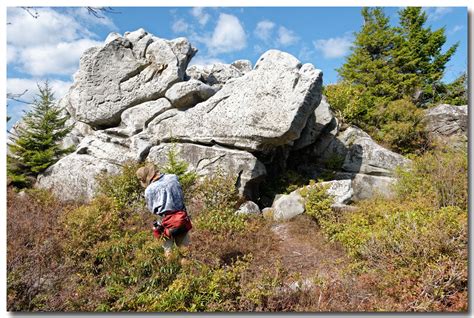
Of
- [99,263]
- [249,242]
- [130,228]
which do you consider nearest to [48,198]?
[130,228]

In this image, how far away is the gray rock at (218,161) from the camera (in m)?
11.4

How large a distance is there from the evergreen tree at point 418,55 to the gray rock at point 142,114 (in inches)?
582

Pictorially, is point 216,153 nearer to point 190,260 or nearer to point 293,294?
point 190,260

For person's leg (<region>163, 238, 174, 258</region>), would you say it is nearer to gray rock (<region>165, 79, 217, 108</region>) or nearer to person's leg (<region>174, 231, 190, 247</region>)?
person's leg (<region>174, 231, 190, 247</region>)

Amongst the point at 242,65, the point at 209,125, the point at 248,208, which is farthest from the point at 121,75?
the point at 242,65

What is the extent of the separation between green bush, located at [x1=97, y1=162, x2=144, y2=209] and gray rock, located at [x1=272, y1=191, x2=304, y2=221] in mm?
4111

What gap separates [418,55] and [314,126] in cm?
1156

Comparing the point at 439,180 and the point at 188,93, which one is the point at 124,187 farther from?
the point at 439,180

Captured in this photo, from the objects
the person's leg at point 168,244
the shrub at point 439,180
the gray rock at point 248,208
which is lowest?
the person's leg at point 168,244

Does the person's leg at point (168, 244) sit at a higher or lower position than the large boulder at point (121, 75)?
lower

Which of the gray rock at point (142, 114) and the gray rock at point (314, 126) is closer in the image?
the gray rock at point (142, 114)

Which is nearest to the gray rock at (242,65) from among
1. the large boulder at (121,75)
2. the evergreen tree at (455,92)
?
the large boulder at (121,75)

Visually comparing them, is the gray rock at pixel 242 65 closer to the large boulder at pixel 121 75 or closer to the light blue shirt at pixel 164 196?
the large boulder at pixel 121 75

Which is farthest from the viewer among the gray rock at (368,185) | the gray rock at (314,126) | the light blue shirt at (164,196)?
the gray rock at (314,126)
